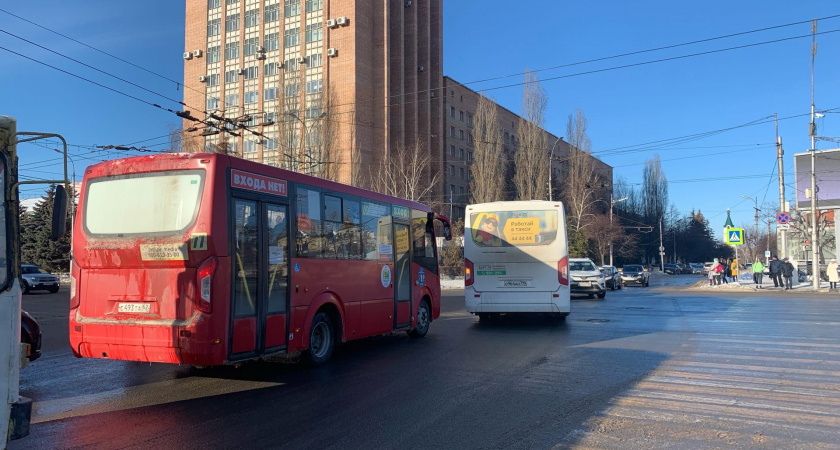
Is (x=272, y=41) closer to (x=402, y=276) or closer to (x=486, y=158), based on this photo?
(x=486, y=158)

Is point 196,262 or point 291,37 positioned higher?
point 291,37

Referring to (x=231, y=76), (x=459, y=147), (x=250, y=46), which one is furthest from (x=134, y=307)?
(x=459, y=147)

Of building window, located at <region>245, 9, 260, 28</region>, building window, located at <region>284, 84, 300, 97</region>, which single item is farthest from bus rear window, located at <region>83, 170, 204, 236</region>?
building window, located at <region>245, 9, 260, 28</region>

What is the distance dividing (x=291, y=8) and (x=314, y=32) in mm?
3906

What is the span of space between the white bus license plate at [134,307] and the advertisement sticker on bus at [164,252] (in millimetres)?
551

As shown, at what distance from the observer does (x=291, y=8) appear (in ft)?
194

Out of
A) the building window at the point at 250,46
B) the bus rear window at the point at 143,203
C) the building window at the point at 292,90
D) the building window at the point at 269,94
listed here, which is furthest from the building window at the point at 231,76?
the bus rear window at the point at 143,203

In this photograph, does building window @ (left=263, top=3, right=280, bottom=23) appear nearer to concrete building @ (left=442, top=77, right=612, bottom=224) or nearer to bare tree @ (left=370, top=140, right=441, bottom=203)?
bare tree @ (left=370, top=140, right=441, bottom=203)

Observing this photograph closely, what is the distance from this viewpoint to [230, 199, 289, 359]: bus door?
273 inches

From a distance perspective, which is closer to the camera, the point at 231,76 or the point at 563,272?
the point at 563,272

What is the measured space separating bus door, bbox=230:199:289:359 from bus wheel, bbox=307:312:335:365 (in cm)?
93

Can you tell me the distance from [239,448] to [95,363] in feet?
18.9

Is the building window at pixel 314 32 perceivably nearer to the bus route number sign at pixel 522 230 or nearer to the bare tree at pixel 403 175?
the bare tree at pixel 403 175

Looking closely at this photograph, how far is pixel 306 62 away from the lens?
5803cm
